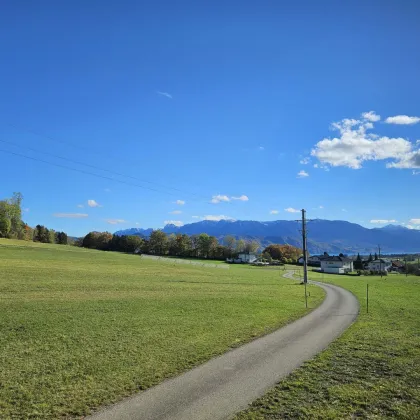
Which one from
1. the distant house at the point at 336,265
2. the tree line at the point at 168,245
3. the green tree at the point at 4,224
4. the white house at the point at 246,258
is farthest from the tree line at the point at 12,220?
the distant house at the point at 336,265

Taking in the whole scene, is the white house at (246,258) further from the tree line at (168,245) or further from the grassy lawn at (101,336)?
the grassy lawn at (101,336)

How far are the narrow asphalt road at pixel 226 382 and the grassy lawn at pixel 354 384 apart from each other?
61 cm

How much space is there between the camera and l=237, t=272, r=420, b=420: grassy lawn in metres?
10.4

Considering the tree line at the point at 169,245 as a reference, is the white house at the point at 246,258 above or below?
below

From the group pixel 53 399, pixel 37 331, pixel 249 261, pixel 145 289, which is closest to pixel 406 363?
pixel 53 399

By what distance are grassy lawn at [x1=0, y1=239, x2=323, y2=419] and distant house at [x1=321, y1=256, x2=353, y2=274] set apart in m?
103

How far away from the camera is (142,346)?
1734 cm

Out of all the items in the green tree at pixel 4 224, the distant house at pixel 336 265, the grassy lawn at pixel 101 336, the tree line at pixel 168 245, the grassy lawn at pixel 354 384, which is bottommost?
the distant house at pixel 336 265

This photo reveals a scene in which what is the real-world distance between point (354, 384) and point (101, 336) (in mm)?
12388

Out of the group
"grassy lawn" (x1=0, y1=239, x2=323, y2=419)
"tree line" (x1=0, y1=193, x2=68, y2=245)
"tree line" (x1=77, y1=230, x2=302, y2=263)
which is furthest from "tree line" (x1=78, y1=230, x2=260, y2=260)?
"grassy lawn" (x1=0, y1=239, x2=323, y2=419)

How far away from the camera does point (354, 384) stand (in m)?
12.6

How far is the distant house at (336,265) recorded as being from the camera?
436ft

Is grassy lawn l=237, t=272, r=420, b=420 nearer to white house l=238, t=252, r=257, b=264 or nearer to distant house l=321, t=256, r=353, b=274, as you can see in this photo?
distant house l=321, t=256, r=353, b=274

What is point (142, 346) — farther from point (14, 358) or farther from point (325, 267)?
point (325, 267)
